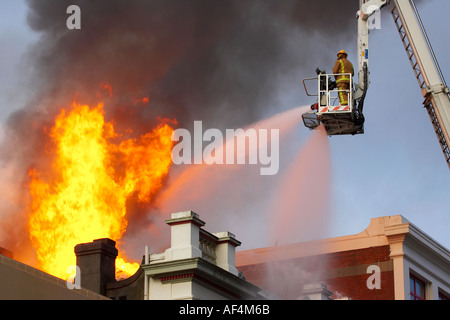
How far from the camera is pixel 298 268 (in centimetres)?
3438

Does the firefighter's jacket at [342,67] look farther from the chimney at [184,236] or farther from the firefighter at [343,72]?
the chimney at [184,236]

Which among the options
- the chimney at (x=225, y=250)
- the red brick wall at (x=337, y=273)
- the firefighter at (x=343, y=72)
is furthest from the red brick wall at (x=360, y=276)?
the chimney at (x=225, y=250)

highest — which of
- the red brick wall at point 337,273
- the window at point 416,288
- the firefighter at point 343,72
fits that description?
the firefighter at point 343,72

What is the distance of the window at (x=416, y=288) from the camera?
33347mm

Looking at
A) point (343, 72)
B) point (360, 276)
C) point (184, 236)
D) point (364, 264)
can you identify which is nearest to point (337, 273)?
point (360, 276)

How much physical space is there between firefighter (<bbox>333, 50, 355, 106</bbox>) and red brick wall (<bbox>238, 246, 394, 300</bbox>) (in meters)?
6.74

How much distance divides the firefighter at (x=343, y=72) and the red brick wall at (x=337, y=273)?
22.1ft

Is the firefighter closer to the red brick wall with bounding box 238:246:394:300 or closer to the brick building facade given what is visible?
the brick building facade

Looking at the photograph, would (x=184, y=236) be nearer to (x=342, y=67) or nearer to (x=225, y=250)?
(x=225, y=250)

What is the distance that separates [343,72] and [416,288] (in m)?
8.34

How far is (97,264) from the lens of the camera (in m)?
26.4
